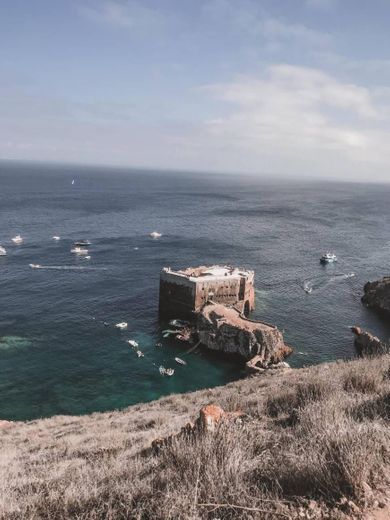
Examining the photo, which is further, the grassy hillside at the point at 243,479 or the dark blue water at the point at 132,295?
the dark blue water at the point at 132,295

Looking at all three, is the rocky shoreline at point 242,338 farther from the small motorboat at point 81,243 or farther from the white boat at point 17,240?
the white boat at point 17,240

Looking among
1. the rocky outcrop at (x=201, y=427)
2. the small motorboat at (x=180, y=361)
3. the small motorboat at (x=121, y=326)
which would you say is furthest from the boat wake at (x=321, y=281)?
the rocky outcrop at (x=201, y=427)

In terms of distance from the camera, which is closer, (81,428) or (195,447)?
(195,447)

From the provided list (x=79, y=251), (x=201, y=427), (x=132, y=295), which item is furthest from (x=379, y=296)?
(x=201, y=427)

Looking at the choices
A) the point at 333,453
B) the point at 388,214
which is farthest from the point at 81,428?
the point at 388,214

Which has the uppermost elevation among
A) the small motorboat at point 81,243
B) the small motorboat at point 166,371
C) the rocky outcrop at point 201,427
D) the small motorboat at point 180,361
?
the rocky outcrop at point 201,427

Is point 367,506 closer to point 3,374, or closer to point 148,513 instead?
point 148,513

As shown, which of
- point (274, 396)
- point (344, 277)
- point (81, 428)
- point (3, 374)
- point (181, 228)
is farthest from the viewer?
point (181, 228)
